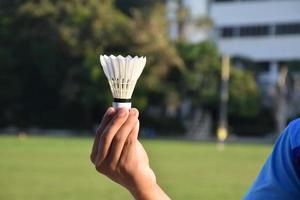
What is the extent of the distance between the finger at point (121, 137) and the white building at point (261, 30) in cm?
5502

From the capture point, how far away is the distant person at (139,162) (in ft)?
5.22

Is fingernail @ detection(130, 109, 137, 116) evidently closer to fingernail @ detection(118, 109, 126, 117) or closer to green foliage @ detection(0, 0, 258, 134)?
fingernail @ detection(118, 109, 126, 117)

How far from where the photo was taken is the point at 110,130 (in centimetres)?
158

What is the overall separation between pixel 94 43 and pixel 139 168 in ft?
148

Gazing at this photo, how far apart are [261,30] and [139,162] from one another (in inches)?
2264

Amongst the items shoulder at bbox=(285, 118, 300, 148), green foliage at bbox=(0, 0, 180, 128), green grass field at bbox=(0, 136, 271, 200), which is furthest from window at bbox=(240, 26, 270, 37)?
shoulder at bbox=(285, 118, 300, 148)

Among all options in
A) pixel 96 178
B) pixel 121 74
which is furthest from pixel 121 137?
pixel 96 178

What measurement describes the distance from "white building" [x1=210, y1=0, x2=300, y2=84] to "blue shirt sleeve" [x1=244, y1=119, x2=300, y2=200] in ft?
180

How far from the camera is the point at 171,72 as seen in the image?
47.9 metres

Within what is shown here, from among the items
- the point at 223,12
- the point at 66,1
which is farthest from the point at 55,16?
the point at 223,12

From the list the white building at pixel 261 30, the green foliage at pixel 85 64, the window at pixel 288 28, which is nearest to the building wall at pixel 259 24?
the white building at pixel 261 30

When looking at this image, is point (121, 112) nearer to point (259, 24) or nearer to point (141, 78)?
point (141, 78)

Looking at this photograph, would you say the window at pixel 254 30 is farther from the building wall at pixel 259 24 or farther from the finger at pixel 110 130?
the finger at pixel 110 130

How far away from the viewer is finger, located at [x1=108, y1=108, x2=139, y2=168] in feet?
5.21
